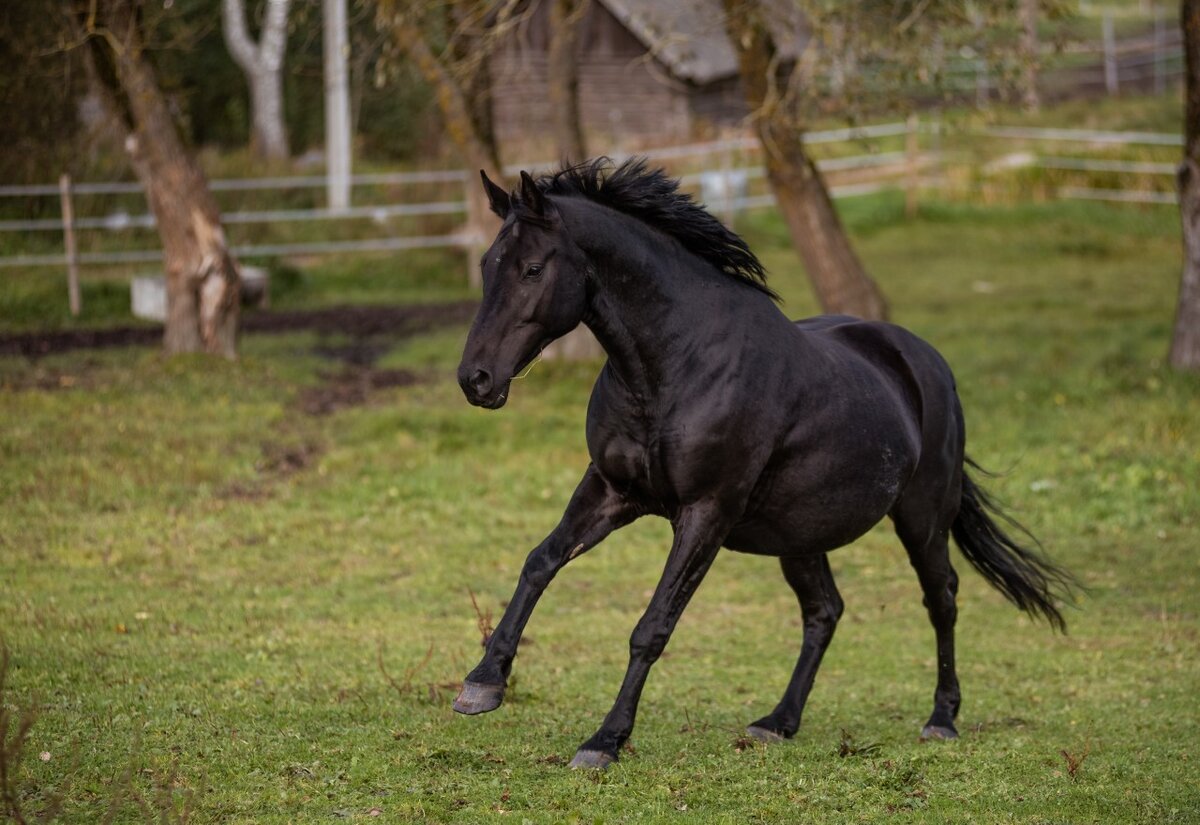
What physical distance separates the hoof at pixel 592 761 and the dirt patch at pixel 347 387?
870cm

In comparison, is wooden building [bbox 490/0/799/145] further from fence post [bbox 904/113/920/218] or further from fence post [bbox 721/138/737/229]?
fence post [bbox 721/138/737/229]

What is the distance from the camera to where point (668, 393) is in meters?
5.50

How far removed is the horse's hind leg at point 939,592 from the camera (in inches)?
263

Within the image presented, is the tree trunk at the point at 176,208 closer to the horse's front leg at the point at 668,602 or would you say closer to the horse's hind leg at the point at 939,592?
the horse's hind leg at the point at 939,592

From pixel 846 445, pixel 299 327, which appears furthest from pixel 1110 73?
Answer: pixel 846 445

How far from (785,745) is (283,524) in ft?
18.8

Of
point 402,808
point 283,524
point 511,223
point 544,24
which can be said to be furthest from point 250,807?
point 544,24

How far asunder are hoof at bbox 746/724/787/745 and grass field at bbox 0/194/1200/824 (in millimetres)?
156

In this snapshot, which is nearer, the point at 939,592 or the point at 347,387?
the point at 939,592

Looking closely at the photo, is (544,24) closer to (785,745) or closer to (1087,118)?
(1087,118)

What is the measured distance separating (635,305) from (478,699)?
1.63 meters

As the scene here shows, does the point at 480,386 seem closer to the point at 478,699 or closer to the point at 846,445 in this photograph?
the point at 478,699

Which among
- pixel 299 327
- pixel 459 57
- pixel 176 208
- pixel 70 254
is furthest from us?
pixel 299 327

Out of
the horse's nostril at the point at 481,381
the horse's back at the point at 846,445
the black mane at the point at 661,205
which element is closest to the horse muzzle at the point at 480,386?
the horse's nostril at the point at 481,381
